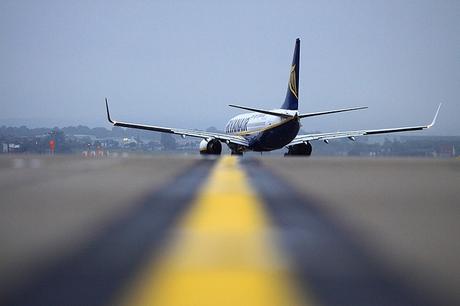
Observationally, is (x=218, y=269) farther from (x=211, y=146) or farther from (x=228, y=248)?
(x=211, y=146)

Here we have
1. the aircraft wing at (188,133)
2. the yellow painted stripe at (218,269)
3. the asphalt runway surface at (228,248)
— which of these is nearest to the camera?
the yellow painted stripe at (218,269)

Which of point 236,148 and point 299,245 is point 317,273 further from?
point 236,148

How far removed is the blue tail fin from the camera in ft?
150

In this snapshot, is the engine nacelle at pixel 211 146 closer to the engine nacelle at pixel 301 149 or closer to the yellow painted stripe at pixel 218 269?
the engine nacelle at pixel 301 149

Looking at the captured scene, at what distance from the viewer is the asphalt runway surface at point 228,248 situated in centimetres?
443

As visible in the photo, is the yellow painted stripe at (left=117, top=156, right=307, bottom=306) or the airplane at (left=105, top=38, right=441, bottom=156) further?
the airplane at (left=105, top=38, right=441, bottom=156)

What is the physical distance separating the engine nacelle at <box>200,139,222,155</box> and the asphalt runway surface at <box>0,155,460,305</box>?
32.1 metres

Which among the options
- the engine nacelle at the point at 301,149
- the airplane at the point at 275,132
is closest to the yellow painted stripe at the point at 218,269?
the airplane at the point at 275,132

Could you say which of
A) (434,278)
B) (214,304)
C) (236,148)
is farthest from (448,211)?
(236,148)

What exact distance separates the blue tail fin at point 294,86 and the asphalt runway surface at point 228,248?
33542mm

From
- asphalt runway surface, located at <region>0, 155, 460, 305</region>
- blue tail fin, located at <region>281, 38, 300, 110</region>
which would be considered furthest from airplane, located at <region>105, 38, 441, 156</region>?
asphalt runway surface, located at <region>0, 155, 460, 305</region>

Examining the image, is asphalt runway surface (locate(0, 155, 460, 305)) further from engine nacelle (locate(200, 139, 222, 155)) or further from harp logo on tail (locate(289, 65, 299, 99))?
harp logo on tail (locate(289, 65, 299, 99))

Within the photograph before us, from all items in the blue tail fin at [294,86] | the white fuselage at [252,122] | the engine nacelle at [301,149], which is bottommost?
the engine nacelle at [301,149]

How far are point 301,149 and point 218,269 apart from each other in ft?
137
